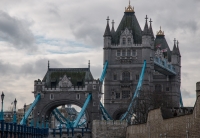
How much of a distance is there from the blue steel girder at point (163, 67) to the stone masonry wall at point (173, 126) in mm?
80656

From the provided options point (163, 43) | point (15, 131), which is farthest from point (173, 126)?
point (163, 43)

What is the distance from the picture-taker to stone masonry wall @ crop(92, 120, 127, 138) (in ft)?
315

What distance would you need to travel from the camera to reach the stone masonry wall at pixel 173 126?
3203 cm

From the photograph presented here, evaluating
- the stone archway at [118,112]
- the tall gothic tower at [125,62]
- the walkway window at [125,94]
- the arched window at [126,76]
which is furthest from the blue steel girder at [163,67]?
the stone archway at [118,112]

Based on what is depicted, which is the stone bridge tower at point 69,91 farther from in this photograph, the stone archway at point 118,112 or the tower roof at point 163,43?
the tower roof at point 163,43

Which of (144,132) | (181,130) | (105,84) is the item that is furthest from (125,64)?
(181,130)

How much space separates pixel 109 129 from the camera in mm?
97688

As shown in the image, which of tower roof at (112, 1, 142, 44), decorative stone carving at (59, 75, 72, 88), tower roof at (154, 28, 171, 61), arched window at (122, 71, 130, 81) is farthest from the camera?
tower roof at (154, 28, 171, 61)

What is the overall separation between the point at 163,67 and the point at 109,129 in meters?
40.8

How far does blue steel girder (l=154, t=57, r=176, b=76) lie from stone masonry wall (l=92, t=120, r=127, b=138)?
35.2 metres

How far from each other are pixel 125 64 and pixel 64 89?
16.0 m

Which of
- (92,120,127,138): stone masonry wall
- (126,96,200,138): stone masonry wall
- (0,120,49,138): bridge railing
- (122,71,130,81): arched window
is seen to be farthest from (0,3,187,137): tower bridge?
(126,96,200,138): stone masonry wall

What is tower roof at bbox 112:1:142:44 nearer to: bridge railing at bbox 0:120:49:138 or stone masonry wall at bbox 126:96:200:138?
bridge railing at bbox 0:120:49:138

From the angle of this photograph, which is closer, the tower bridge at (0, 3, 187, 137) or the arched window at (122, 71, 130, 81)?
the tower bridge at (0, 3, 187, 137)
